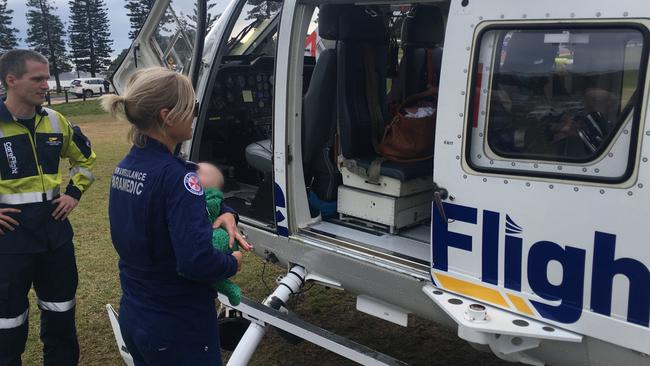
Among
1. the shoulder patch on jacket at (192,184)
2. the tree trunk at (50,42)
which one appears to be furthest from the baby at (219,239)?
the tree trunk at (50,42)

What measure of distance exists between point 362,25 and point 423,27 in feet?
1.87

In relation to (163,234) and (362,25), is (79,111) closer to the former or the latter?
(362,25)

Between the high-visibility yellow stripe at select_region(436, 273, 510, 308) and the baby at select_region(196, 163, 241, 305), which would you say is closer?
the baby at select_region(196, 163, 241, 305)

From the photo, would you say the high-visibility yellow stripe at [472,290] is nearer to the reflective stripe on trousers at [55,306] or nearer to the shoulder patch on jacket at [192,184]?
the shoulder patch on jacket at [192,184]

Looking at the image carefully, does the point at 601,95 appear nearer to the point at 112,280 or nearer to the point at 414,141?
the point at 414,141

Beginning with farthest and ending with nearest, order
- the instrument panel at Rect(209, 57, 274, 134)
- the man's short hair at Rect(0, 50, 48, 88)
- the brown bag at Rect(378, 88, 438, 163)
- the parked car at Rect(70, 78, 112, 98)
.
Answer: the parked car at Rect(70, 78, 112, 98)
the instrument panel at Rect(209, 57, 274, 134)
the brown bag at Rect(378, 88, 438, 163)
the man's short hair at Rect(0, 50, 48, 88)

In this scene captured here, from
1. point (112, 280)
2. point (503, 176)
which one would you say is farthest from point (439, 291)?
point (112, 280)

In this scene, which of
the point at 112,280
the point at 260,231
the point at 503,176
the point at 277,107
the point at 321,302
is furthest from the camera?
the point at 112,280

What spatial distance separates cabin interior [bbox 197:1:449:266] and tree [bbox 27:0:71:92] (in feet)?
175

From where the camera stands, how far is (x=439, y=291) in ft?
8.46

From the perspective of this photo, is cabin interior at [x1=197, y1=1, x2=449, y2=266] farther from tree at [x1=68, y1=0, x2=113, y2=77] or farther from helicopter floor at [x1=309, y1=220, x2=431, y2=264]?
tree at [x1=68, y1=0, x2=113, y2=77]

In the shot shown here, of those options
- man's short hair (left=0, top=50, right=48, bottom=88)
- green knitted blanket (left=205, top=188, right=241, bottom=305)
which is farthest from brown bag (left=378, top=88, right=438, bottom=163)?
man's short hair (left=0, top=50, right=48, bottom=88)

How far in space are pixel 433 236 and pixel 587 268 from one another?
26.5 inches

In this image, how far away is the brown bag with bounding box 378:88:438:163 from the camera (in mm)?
3387
